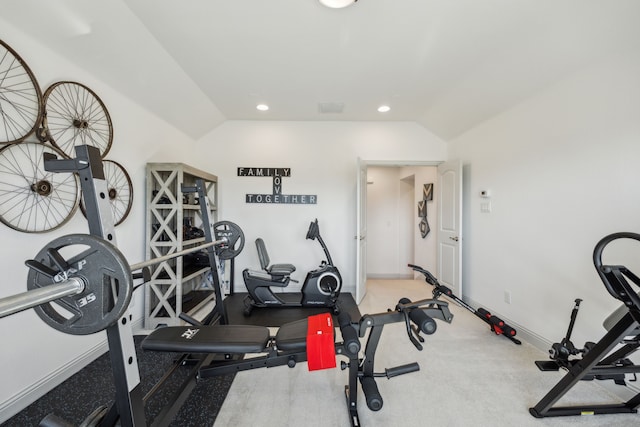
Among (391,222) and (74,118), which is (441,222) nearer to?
(391,222)

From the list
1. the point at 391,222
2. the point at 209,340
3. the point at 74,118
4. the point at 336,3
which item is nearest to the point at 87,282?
the point at 209,340

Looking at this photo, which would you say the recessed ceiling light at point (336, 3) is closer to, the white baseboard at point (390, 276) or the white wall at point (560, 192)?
the white wall at point (560, 192)

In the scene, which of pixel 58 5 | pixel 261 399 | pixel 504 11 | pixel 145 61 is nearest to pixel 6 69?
pixel 58 5

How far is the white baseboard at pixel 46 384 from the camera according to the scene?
1663 mm

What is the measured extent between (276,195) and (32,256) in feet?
9.31

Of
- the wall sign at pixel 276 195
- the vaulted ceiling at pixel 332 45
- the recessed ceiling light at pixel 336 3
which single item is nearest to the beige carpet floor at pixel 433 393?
the wall sign at pixel 276 195

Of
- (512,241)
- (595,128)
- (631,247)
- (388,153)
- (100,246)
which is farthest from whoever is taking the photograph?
(388,153)

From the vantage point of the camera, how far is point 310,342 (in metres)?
1.49

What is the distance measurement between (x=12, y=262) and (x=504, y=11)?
156 inches

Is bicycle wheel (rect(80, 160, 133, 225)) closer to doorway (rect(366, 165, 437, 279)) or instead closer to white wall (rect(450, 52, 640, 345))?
doorway (rect(366, 165, 437, 279))

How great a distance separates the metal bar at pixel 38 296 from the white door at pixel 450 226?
3.94 meters

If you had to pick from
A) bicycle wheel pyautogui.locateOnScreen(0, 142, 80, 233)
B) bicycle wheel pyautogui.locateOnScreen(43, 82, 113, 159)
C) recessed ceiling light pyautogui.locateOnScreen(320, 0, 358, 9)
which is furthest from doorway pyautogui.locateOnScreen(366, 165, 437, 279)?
bicycle wheel pyautogui.locateOnScreen(0, 142, 80, 233)

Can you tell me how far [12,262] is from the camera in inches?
66.6

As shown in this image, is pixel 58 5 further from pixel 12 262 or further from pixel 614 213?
pixel 614 213
